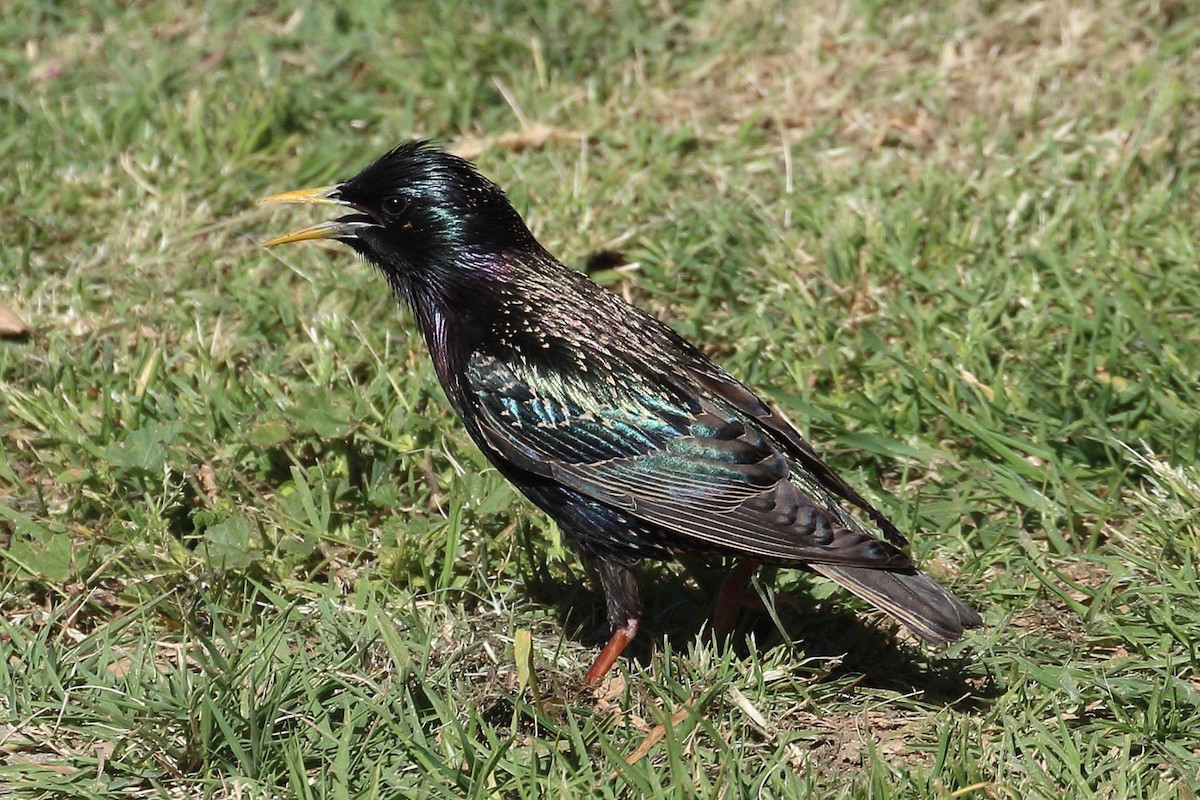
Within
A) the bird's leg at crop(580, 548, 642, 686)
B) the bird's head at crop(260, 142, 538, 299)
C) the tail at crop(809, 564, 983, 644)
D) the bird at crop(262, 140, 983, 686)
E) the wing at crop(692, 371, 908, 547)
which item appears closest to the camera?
the tail at crop(809, 564, 983, 644)

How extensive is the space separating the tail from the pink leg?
0.53 m

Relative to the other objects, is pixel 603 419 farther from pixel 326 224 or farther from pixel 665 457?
pixel 326 224

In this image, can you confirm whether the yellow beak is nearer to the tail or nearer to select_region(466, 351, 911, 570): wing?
select_region(466, 351, 911, 570): wing

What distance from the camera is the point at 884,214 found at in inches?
225

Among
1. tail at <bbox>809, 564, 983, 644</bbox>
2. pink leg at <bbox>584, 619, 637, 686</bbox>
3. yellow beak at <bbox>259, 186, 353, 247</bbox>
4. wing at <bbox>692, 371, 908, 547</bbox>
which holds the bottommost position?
pink leg at <bbox>584, 619, 637, 686</bbox>

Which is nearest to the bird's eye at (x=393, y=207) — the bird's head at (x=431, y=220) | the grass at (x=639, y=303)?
Answer: the bird's head at (x=431, y=220)

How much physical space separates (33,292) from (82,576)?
175cm

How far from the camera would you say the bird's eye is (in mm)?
4211

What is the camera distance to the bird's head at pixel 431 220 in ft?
13.7

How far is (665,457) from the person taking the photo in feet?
12.7

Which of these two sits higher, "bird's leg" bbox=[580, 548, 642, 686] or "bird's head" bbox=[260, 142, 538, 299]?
"bird's head" bbox=[260, 142, 538, 299]

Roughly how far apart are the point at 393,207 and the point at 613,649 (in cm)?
136

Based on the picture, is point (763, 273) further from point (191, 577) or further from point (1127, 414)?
point (191, 577)

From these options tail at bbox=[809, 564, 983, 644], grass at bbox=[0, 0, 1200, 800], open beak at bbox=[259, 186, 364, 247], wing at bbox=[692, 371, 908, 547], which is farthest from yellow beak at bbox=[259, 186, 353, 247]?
tail at bbox=[809, 564, 983, 644]
